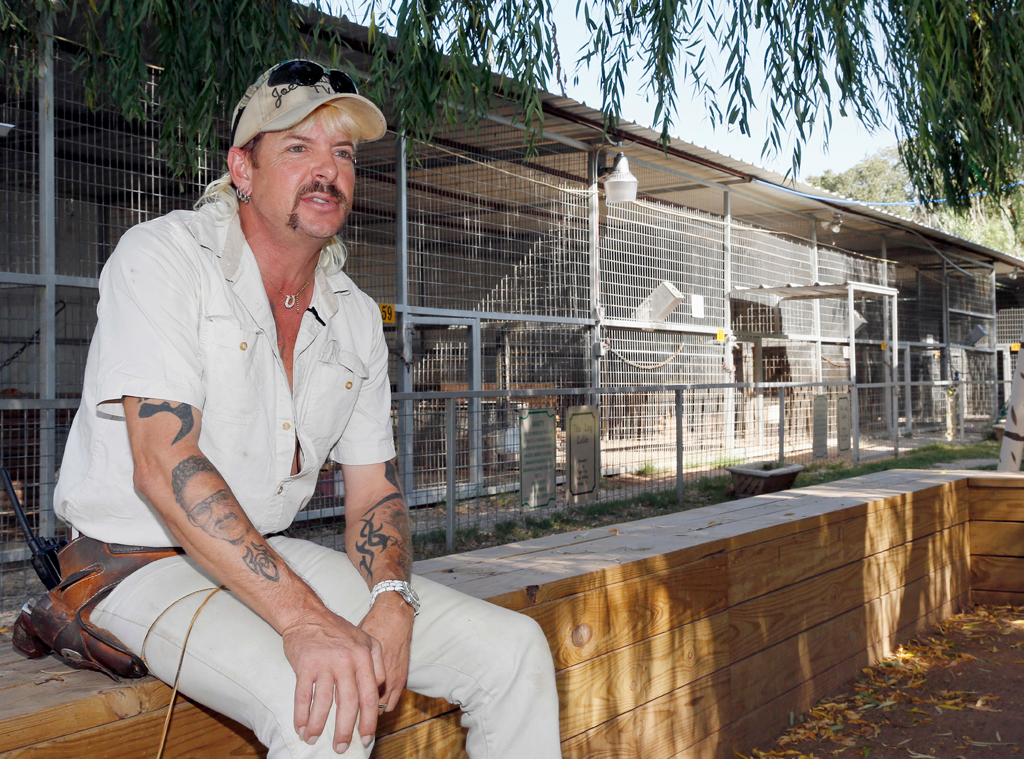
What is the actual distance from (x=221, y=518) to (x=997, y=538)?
471cm

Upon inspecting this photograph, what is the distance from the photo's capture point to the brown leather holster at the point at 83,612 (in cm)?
166

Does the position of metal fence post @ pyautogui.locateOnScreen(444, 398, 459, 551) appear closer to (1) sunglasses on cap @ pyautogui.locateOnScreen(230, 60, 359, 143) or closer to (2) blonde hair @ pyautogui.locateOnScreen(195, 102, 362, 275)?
(2) blonde hair @ pyautogui.locateOnScreen(195, 102, 362, 275)

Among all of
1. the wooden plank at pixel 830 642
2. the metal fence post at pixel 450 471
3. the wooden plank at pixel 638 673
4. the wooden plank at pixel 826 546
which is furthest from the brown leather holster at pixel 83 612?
the metal fence post at pixel 450 471

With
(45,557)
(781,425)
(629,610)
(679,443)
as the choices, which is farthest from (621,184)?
(45,557)

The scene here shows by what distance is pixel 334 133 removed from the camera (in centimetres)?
212

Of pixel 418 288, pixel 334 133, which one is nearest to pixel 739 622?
pixel 334 133

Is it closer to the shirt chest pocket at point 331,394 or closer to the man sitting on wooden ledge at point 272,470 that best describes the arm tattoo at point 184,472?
the man sitting on wooden ledge at point 272,470

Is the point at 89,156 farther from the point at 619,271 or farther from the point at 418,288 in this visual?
the point at 619,271

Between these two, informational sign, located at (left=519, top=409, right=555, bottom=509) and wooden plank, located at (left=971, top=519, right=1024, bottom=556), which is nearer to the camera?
wooden plank, located at (left=971, top=519, right=1024, bottom=556)

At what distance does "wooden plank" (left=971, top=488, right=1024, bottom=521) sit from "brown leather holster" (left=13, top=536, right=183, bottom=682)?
Result: 15.0ft

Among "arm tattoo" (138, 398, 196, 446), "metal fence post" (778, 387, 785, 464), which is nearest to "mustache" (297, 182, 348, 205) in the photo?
"arm tattoo" (138, 398, 196, 446)

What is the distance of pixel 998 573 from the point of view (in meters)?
4.99

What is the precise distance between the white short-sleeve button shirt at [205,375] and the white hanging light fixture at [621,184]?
26.3ft

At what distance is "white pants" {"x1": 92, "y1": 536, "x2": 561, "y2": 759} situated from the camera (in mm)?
1576
